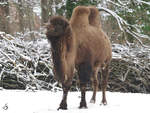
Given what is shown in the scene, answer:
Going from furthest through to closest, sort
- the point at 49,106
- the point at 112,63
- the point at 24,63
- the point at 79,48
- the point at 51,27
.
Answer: the point at 112,63
the point at 24,63
the point at 49,106
the point at 79,48
the point at 51,27

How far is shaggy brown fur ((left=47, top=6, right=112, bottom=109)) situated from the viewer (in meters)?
3.93

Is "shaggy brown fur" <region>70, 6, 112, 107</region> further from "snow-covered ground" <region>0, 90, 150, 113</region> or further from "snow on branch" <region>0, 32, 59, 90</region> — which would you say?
"snow on branch" <region>0, 32, 59, 90</region>

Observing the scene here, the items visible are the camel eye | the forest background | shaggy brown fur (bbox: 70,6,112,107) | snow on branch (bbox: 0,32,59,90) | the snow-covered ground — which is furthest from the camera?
the forest background

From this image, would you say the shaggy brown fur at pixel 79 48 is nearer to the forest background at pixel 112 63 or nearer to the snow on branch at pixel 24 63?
the snow on branch at pixel 24 63

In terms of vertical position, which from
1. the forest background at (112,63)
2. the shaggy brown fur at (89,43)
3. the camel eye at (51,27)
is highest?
the camel eye at (51,27)

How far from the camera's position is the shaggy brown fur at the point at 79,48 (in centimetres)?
393

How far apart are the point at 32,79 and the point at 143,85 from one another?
151 inches

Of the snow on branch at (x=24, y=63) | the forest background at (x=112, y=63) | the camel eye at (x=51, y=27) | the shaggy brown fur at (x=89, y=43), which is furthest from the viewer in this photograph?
the forest background at (x=112, y=63)

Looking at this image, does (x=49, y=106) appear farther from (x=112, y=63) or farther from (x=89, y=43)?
(x=112, y=63)

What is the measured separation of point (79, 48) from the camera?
→ 456cm

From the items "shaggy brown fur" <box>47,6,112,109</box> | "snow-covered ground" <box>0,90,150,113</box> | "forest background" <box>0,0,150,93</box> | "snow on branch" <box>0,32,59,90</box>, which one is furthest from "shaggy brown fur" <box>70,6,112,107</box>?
"forest background" <box>0,0,150,93</box>

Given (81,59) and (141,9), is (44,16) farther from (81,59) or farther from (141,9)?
(81,59)

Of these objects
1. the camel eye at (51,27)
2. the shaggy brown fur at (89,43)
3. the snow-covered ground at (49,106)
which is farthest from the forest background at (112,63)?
the camel eye at (51,27)

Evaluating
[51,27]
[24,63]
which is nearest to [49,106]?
[51,27]
